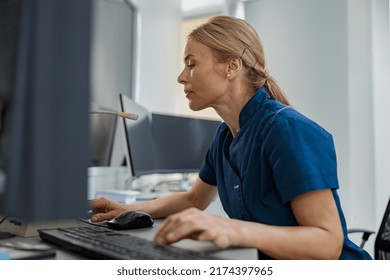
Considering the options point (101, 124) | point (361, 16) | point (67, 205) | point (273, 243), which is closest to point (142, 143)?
point (101, 124)

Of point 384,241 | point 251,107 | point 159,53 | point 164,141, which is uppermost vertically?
point 159,53

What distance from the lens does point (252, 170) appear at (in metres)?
0.70

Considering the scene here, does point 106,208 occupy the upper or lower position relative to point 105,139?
lower

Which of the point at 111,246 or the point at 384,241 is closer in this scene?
the point at 111,246

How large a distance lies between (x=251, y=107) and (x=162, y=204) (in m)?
0.30

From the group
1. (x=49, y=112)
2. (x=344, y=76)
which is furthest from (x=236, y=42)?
(x=344, y=76)

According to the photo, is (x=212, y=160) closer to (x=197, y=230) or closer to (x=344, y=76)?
(x=197, y=230)

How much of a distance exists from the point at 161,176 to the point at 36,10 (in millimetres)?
2049

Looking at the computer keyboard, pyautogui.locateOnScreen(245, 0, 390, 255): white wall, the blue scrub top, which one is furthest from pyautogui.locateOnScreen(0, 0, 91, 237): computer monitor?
pyautogui.locateOnScreen(245, 0, 390, 255): white wall

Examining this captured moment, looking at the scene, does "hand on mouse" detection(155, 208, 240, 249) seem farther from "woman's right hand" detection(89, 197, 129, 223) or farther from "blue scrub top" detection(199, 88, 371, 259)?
"woman's right hand" detection(89, 197, 129, 223)

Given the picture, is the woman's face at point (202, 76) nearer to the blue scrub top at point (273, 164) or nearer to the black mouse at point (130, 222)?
the blue scrub top at point (273, 164)

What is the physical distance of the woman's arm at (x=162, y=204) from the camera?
2.61 feet

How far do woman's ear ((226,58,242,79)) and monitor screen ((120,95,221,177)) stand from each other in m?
0.56
